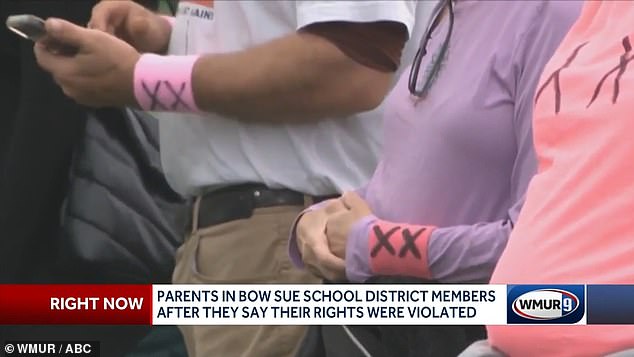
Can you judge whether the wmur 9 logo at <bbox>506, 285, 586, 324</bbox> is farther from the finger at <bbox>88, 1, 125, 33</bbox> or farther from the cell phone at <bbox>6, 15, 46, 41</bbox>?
the finger at <bbox>88, 1, 125, 33</bbox>

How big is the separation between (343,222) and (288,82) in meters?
0.29

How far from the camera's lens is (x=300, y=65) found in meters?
1.88

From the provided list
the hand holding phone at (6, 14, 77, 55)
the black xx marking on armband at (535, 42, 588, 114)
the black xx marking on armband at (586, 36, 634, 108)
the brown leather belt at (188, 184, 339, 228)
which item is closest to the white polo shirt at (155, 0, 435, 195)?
the brown leather belt at (188, 184, 339, 228)

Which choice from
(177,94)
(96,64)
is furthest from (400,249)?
(96,64)

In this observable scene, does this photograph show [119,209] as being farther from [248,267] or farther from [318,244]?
[318,244]

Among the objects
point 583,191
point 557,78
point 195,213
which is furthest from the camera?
point 195,213

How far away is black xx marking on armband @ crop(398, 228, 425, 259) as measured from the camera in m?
1.58

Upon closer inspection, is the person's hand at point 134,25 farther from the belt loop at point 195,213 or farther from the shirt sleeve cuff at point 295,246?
the shirt sleeve cuff at point 295,246

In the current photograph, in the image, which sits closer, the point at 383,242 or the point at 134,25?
the point at 383,242

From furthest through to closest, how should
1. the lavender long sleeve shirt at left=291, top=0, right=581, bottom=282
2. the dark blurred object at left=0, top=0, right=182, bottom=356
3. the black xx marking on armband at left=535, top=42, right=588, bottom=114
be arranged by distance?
the dark blurred object at left=0, top=0, right=182, bottom=356 < the lavender long sleeve shirt at left=291, top=0, right=581, bottom=282 < the black xx marking on armband at left=535, top=42, right=588, bottom=114

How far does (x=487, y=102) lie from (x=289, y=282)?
54cm

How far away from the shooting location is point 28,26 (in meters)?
1.97

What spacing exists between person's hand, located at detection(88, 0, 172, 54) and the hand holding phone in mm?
204

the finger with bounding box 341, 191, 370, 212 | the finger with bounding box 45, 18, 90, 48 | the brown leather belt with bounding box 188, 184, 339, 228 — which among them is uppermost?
the finger with bounding box 45, 18, 90, 48
